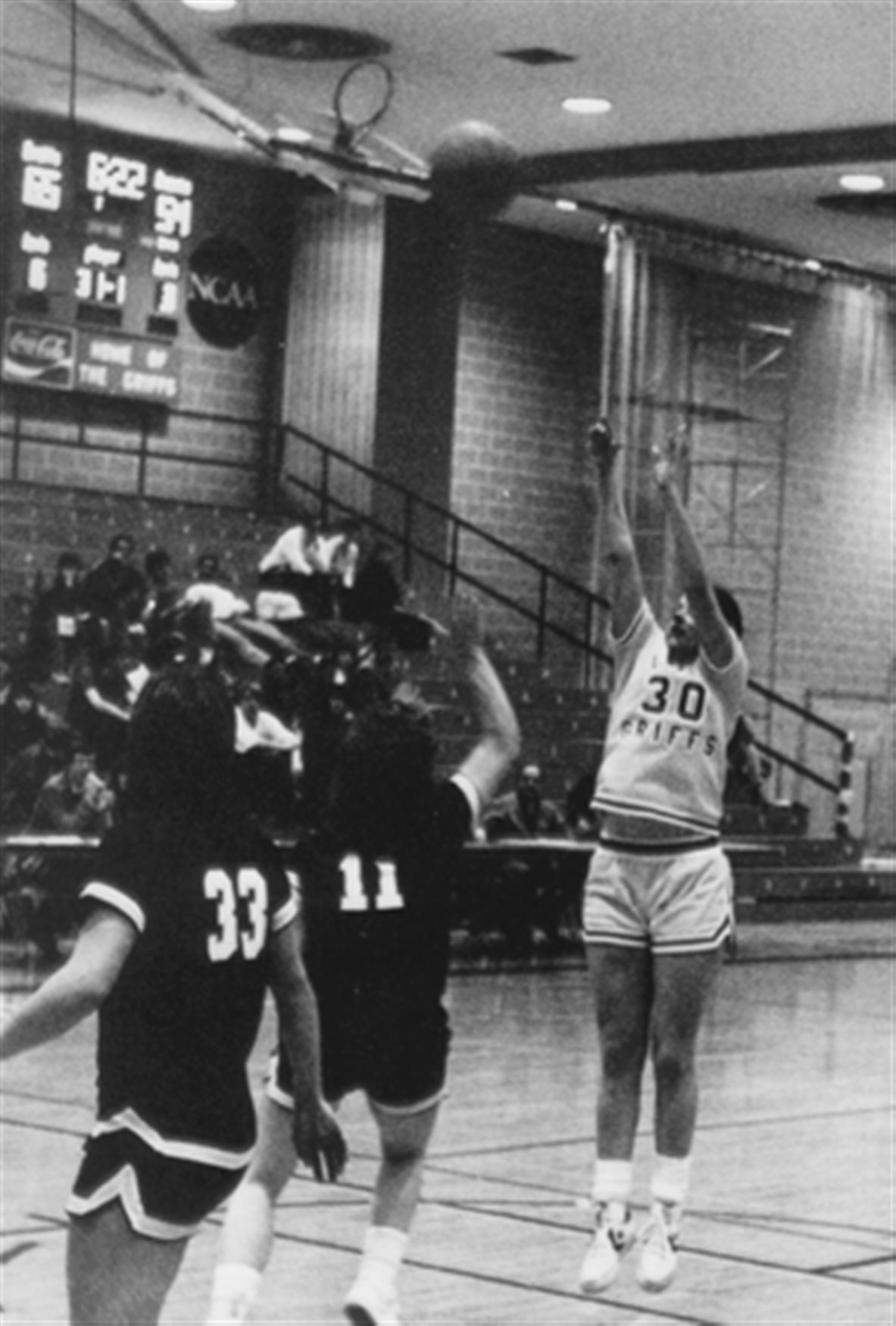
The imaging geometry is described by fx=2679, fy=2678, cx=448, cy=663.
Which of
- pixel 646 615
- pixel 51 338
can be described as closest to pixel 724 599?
pixel 646 615

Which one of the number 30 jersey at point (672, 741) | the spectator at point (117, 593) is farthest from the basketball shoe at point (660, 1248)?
the spectator at point (117, 593)

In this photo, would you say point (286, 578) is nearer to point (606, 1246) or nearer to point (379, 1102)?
point (606, 1246)

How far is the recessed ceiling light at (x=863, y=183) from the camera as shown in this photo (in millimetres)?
21359

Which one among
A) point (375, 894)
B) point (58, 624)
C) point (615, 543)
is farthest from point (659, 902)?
point (58, 624)

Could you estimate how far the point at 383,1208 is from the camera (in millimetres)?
5613

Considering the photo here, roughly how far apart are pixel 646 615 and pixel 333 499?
16038mm

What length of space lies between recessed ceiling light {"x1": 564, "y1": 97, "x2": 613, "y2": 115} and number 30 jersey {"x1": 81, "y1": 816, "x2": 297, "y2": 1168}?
16.2 meters

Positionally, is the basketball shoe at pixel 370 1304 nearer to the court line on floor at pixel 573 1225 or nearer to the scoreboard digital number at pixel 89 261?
the court line on floor at pixel 573 1225

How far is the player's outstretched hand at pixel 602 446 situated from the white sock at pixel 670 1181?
5.90 ft

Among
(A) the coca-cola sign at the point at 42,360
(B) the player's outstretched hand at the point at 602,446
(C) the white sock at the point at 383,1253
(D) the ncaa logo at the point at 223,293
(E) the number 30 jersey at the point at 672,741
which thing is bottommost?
(C) the white sock at the point at 383,1253

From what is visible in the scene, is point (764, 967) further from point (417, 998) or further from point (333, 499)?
point (417, 998)

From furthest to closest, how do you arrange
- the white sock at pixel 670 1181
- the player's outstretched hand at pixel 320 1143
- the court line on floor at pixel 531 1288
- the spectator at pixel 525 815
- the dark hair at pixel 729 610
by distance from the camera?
1. the spectator at pixel 525 815
2. the dark hair at pixel 729 610
3. the white sock at pixel 670 1181
4. the court line on floor at pixel 531 1288
5. the player's outstretched hand at pixel 320 1143

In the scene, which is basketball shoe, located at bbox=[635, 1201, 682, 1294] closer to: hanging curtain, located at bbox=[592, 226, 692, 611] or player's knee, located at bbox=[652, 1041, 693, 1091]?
player's knee, located at bbox=[652, 1041, 693, 1091]

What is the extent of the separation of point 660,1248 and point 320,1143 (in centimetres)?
248
